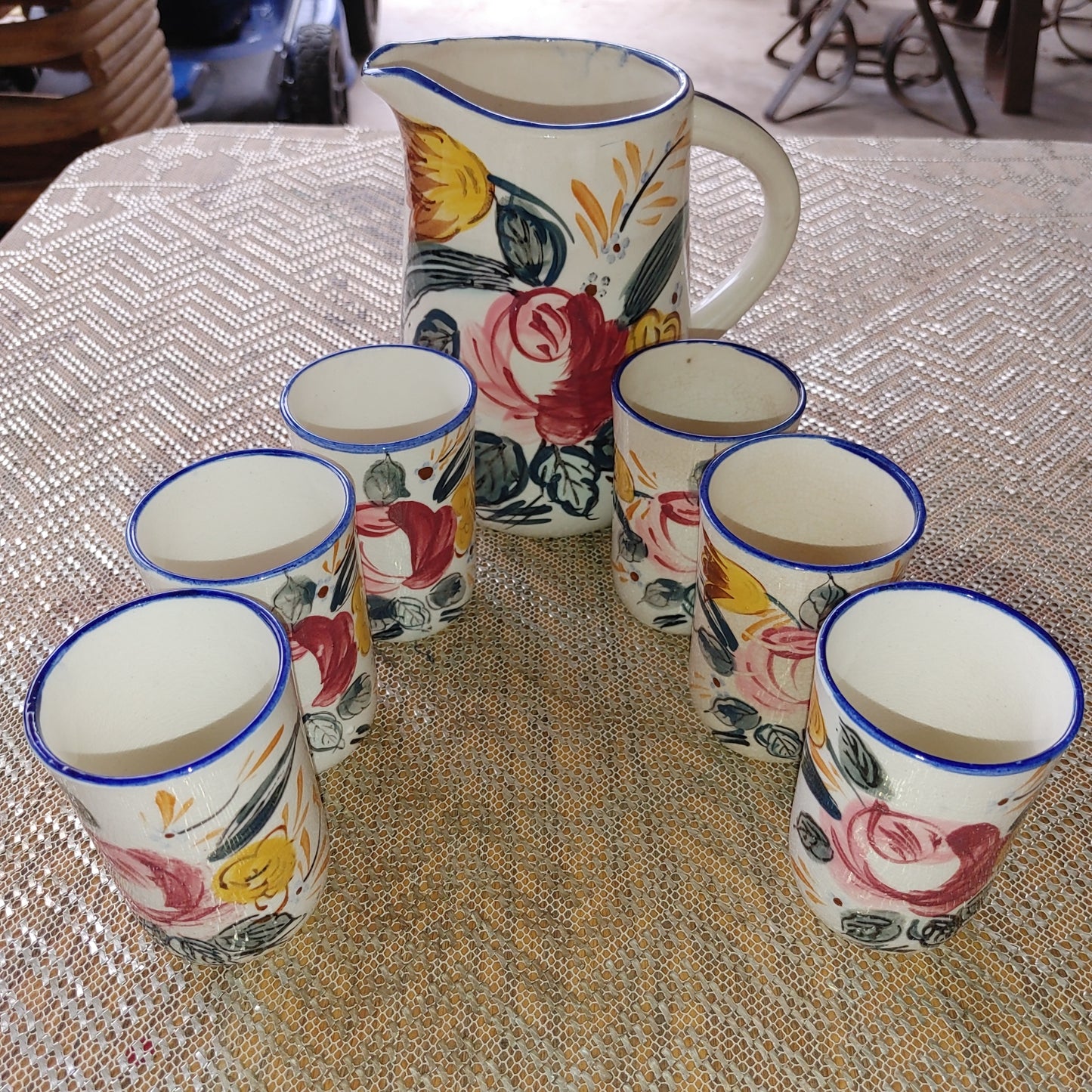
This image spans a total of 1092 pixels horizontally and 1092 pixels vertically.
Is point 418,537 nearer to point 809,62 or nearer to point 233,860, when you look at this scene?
point 233,860

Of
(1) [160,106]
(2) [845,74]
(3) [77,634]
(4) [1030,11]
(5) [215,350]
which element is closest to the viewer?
(3) [77,634]

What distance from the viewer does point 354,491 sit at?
1.26 feet

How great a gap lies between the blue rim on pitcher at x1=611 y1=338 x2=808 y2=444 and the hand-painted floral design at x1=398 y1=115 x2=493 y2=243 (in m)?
0.09

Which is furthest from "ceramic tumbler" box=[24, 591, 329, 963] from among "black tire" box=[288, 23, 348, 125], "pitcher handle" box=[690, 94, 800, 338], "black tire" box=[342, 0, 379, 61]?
"black tire" box=[342, 0, 379, 61]

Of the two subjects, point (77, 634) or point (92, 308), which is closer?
point (77, 634)

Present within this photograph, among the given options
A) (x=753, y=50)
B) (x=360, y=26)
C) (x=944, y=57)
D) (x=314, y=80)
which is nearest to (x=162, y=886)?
(x=314, y=80)

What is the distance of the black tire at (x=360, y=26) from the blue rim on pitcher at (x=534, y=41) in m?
2.14

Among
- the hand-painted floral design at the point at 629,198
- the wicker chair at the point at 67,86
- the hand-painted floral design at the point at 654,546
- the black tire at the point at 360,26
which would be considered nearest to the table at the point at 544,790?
the hand-painted floral design at the point at 654,546

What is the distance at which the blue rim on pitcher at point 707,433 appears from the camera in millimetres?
396

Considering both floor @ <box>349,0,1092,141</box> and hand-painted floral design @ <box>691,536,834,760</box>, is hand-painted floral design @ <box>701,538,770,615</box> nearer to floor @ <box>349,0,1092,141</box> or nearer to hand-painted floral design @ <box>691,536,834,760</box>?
hand-painted floral design @ <box>691,536,834,760</box>

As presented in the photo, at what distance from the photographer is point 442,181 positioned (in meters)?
0.42

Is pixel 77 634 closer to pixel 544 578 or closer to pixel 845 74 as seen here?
pixel 544 578

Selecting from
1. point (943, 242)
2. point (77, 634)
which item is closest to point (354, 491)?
point (77, 634)

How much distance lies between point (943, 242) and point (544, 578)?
1.40 ft
